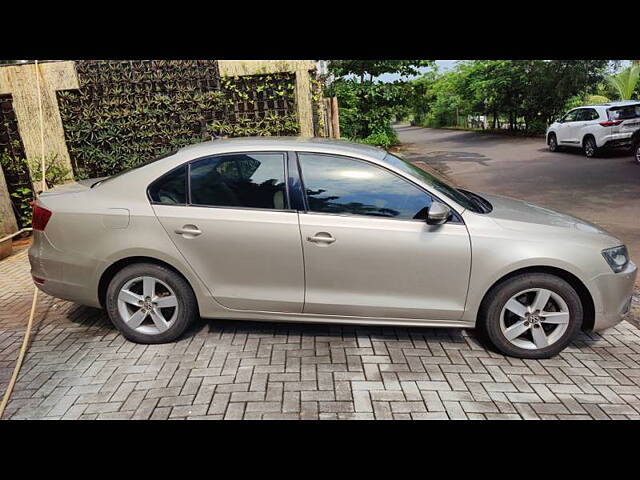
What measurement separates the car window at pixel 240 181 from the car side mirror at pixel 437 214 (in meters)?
1.08

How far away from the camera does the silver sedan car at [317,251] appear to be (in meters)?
3.29

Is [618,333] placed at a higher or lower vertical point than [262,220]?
lower

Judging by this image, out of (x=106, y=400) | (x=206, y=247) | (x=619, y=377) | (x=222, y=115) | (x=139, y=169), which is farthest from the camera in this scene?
(x=222, y=115)

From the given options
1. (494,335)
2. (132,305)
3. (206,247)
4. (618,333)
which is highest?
(206,247)

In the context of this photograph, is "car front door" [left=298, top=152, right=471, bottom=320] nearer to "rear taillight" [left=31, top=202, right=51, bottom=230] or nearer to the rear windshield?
"rear taillight" [left=31, top=202, right=51, bottom=230]

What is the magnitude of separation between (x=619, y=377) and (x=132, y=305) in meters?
3.71

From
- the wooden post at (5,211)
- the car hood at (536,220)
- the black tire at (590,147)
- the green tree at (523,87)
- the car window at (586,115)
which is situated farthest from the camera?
the green tree at (523,87)

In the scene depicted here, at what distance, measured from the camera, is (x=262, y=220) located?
133 inches

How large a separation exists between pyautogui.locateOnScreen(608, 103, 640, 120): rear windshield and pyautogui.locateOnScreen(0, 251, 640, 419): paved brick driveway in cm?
1133

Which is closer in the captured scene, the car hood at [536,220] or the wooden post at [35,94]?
the car hood at [536,220]

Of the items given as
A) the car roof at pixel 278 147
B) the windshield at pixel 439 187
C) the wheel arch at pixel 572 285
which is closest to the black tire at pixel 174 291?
the car roof at pixel 278 147

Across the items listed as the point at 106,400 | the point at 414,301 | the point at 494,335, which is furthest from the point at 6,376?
the point at 494,335

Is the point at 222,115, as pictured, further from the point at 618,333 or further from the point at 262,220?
the point at 618,333

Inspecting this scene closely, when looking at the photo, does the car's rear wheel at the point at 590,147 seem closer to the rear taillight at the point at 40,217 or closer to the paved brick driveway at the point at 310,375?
the paved brick driveway at the point at 310,375
